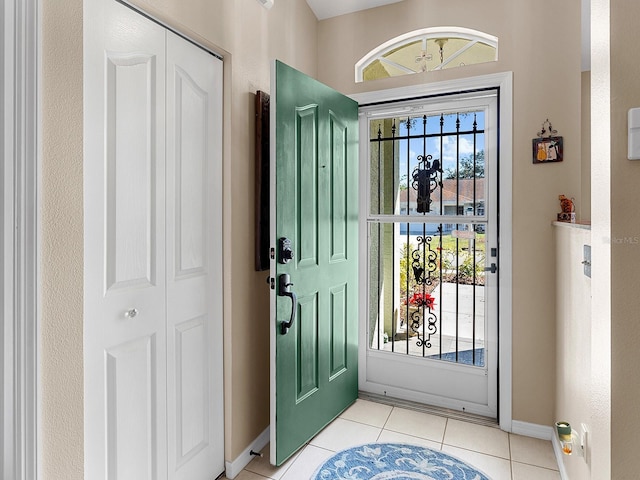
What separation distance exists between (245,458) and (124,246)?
4.28 ft

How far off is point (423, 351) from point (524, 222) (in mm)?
1094

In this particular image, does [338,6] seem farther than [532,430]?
Yes

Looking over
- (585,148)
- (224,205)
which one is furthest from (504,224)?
(224,205)

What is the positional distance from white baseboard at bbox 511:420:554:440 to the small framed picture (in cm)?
153

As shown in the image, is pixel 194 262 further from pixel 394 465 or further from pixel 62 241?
pixel 394 465

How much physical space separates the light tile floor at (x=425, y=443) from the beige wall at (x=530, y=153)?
0.23 m

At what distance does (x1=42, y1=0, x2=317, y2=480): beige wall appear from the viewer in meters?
1.10

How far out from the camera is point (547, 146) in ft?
6.93
